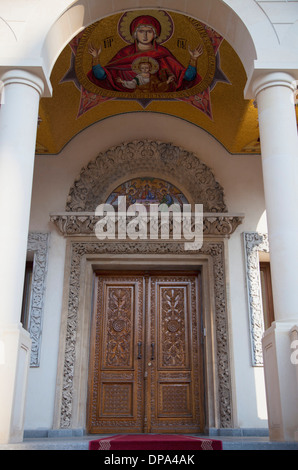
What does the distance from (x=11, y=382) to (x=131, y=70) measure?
15.2 ft

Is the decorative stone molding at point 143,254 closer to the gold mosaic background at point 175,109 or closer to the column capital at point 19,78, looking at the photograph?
the gold mosaic background at point 175,109

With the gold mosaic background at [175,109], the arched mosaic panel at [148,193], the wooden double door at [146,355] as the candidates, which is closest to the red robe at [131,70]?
the gold mosaic background at [175,109]

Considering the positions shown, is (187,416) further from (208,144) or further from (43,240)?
(208,144)

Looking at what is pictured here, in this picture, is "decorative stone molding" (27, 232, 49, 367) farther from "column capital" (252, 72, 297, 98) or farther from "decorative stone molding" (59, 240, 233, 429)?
"column capital" (252, 72, 297, 98)

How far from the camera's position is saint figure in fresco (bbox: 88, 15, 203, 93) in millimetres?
6488

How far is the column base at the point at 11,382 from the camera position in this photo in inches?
148

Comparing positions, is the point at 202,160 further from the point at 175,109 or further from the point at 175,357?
the point at 175,357

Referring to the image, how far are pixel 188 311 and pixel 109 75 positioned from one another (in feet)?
11.4

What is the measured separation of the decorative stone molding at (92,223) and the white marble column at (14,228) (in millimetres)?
2364

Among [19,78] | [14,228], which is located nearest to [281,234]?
[14,228]

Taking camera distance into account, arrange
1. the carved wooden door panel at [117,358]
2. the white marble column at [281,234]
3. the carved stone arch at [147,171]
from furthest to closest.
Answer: the carved stone arch at [147,171] < the carved wooden door panel at [117,358] < the white marble column at [281,234]

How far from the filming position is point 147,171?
293 inches

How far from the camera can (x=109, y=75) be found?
6891 mm

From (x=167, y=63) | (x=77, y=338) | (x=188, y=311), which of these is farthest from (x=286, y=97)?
(x=77, y=338)
